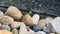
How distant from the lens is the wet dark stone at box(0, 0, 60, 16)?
8.63 feet

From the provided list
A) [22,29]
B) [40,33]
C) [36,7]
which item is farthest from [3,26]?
[36,7]

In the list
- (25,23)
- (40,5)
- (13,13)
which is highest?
(40,5)

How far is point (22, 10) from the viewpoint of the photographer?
2.61m

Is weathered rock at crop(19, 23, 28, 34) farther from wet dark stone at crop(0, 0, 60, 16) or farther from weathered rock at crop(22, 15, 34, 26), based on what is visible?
wet dark stone at crop(0, 0, 60, 16)

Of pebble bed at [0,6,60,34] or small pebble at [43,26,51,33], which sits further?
small pebble at [43,26,51,33]

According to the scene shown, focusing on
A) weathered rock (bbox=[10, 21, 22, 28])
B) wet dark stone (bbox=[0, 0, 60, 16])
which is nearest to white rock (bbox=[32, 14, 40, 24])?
wet dark stone (bbox=[0, 0, 60, 16])

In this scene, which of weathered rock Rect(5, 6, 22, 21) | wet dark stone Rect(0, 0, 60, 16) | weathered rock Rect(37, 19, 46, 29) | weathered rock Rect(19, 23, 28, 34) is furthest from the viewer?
wet dark stone Rect(0, 0, 60, 16)

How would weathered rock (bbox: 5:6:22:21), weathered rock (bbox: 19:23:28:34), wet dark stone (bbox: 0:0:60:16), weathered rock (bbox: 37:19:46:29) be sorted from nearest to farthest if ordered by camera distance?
weathered rock (bbox: 19:23:28:34) → weathered rock (bbox: 5:6:22:21) → weathered rock (bbox: 37:19:46:29) → wet dark stone (bbox: 0:0:60:16)

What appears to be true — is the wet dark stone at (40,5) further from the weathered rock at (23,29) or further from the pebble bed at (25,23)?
the weathered rock at (23,29)

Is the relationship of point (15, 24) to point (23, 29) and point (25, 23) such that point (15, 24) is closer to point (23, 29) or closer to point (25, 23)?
point (23, 29)

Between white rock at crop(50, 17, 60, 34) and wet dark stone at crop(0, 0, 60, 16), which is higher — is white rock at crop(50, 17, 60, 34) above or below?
below

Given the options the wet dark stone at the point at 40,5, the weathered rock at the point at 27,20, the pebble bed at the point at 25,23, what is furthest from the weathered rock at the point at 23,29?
the wet dark stone at the point at 40,5

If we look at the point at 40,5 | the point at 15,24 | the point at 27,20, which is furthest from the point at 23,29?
the point at 40,5

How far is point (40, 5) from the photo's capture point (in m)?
2.72
